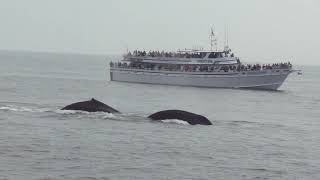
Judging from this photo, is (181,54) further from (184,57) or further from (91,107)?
(91,107)

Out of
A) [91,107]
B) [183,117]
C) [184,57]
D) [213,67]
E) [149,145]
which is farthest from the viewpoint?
[184,57]

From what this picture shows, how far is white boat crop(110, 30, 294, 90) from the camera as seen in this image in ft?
315

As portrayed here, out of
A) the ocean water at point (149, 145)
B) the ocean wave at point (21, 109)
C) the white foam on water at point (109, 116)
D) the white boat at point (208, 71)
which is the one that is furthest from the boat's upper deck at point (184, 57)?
the white foam on water at point (109, 116)

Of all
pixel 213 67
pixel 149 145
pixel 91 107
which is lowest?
pixel 149 145

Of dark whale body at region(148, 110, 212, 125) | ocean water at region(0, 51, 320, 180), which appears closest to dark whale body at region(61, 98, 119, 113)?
ocean water at region(0, 51, 320, 180)

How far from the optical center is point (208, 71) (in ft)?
316

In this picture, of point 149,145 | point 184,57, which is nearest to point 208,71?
point 184,57

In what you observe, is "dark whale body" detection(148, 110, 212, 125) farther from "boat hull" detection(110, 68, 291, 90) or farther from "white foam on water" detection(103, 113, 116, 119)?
"boat hull" detection(110, 68, 291, 90)

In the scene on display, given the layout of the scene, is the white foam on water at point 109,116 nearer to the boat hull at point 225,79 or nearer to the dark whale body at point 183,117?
the dark whale body at point 183,117

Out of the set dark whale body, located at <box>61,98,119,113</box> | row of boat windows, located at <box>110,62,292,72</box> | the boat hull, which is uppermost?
row of boat windows, located at <box>110,62,292,72</box>

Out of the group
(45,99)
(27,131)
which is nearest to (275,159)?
(27,131)

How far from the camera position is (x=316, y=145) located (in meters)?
39.3

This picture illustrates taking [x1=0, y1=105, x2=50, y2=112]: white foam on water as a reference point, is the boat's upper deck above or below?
above

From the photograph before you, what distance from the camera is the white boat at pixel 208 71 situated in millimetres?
96000
